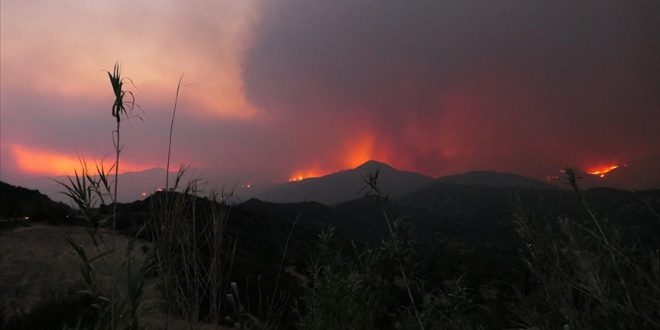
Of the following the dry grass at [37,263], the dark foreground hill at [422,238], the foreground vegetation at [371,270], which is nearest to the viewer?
the foreground vegetation at [371,270]

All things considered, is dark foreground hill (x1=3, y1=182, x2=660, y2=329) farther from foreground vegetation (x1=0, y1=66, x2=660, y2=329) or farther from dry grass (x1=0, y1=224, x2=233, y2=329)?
dry grass (x1=0, y1=224, x2=233, y2=329)

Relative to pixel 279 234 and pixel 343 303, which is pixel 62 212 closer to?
pixel 279 234

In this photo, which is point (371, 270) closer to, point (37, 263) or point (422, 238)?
point (37, 263)

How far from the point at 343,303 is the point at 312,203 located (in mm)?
103738

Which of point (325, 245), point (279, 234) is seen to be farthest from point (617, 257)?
point (279, 234)

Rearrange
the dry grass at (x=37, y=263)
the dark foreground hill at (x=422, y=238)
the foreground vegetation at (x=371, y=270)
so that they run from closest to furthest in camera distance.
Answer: the foreground vegetation at (x=371, y=270), the dark foreground hill at (x=422, y=238), the dry grass at (x=37, y=263)

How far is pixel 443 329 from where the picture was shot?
3.92m

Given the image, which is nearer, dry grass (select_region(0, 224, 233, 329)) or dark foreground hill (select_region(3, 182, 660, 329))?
dark foreground hill (select_region(3, 182, 660, 329))

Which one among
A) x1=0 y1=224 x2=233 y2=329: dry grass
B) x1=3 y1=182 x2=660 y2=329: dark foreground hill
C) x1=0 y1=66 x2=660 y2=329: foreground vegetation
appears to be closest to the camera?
x1=0 y1=66 x2=660 y2=329: foreground vegetation

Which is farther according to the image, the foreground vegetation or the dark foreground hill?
the dark foreground hill

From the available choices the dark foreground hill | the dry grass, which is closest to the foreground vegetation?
the dark foreground hill

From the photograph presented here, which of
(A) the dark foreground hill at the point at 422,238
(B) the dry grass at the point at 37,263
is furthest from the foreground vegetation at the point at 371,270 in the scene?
(B) the dry grass at the point at 37,263

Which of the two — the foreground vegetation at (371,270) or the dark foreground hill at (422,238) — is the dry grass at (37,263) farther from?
the foreground vegetation at (371,270)

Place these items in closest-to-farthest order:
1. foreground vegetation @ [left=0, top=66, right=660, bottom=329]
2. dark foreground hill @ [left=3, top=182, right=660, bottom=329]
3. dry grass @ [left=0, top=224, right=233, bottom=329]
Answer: foreground vegetation @ [left=0, top=66, right=660, bottom=329] < dark foreground hill @ [left=3, top=182, right=660, bottom=329] < dry grass @ [left=0, top=224, right=233, bottom=329]
